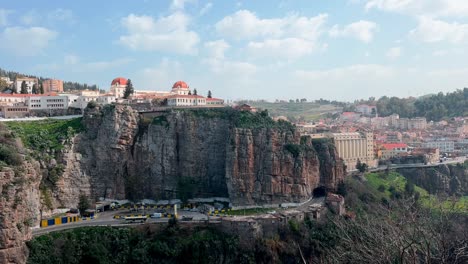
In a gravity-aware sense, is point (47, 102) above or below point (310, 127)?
above

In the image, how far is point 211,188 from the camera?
144ft

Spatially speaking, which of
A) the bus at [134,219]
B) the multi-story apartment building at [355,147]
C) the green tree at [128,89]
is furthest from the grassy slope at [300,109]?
the bus at [134,219]

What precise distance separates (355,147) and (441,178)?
11637 millimetres

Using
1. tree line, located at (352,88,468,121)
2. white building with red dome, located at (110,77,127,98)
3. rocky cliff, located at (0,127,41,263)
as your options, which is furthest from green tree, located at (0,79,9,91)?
tree line, located at (352,88,468,121)

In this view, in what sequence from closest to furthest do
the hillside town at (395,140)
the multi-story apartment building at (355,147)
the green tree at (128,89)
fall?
the green tree at (128,89), the multi-story apartment building at (355,147), the hillside town at (395,140)

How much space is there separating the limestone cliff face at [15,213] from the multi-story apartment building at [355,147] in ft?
134

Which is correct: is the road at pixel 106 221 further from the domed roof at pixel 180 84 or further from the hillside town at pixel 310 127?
the domed roof at pixel 180 84

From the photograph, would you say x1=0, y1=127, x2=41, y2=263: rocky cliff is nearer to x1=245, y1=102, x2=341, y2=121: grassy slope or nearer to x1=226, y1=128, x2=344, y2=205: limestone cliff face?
x1=226, y1=128, x2=344, y2=205: limestone cliff face

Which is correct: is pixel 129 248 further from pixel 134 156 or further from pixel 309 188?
pixel 309 188

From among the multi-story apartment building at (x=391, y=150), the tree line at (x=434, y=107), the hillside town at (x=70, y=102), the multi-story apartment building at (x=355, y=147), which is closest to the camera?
the hillside town at (x=70, y=102)

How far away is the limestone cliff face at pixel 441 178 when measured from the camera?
192ft

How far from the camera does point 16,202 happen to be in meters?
30.1

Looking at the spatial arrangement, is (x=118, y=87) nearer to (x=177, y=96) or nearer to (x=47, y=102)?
(x=47, y=102)

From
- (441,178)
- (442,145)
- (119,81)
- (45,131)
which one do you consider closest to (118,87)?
(119,81)
